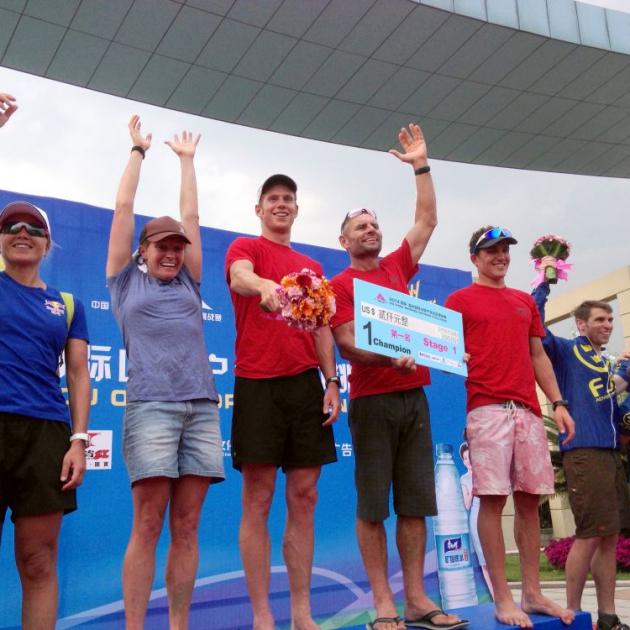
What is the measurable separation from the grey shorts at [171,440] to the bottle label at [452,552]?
302 centimetres

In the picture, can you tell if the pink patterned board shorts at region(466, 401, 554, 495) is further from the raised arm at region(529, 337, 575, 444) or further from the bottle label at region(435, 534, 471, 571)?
the bottle label at region(435, 534, 471, 571)

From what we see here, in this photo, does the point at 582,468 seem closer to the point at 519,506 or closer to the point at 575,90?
the point at 519,506

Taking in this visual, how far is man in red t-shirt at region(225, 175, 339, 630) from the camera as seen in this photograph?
8.82 ft

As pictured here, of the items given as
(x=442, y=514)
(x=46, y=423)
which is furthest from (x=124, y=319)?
(x=442, y=514)

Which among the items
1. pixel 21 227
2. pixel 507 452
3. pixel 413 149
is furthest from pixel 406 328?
pixel 21 227

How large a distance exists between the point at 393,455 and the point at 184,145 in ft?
5.52

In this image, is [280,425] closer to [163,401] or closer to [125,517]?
[163,401]

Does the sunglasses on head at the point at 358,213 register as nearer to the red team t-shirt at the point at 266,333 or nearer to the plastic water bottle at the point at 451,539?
the red team t-shirt at the point at 266,333

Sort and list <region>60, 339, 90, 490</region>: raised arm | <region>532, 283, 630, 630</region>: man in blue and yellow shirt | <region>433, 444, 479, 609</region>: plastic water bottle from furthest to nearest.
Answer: <region>433, 444, 479, 609</region>: plastic water bottle, <region>532, 283, 630, 630</region>: man in blue and yellow shirt, <region>60, 339, 90, 490</region>: raised arm

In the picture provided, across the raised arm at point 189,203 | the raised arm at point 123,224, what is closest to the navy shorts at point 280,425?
the raised arm at point 189,203

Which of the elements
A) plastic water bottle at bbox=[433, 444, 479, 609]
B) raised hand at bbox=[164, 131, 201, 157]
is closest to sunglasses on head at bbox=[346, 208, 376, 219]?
raised hand at bbox=[164, 131, 201, 157]

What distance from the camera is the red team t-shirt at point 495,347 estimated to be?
3195 mm

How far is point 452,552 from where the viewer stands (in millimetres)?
5125

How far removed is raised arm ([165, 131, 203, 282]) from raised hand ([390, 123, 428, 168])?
1.06m
